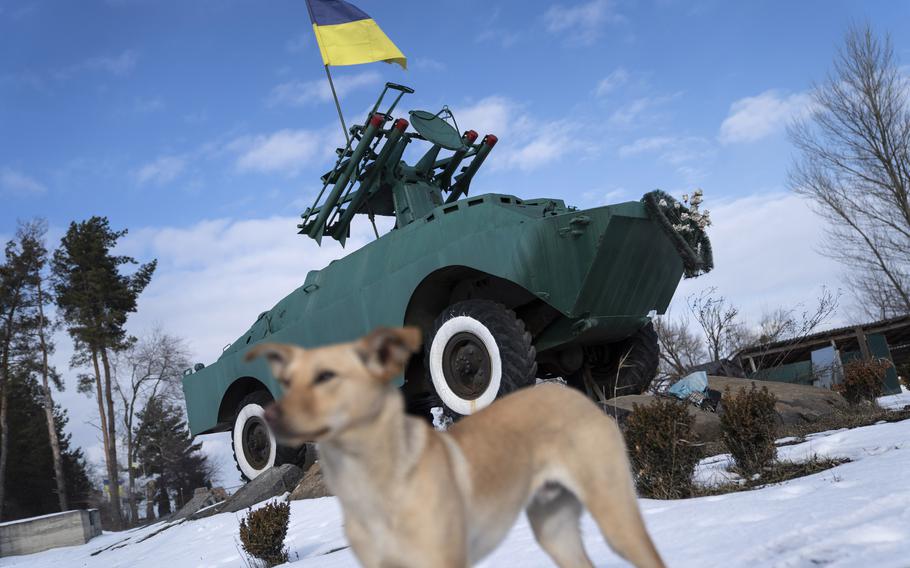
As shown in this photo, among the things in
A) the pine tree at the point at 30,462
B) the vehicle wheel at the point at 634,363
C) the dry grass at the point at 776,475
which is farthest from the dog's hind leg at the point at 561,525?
the pine tree at the point at 30,462

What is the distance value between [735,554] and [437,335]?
4.28m

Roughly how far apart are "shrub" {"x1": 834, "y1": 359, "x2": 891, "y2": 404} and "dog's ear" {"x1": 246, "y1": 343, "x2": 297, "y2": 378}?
10.9 m

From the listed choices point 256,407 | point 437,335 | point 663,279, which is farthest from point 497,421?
point 256,407

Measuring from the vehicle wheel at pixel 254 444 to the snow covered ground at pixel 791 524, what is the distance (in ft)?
9.21

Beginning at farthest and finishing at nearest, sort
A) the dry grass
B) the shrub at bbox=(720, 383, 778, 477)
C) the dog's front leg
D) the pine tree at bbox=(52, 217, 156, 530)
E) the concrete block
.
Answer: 1. the pine tree at bbox=(52, 217, 156, 530)
2. the concrete block
3. the shrub at bbox=(720, 383, 778, 477)
4. the dry grass
5. the dog's front leg

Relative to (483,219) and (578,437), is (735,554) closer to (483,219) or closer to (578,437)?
(578,437)

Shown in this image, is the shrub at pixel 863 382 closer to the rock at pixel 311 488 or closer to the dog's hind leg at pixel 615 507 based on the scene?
the rock at pixel 311 488

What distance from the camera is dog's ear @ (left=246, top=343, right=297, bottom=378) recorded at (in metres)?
1.65

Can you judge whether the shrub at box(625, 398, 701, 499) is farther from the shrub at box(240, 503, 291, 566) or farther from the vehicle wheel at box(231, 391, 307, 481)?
the vehicle wheel at box(231, 391, 307, 481)

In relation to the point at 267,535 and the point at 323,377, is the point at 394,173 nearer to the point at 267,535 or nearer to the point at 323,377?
the point at 267,535

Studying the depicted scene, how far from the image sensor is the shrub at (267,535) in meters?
6.33

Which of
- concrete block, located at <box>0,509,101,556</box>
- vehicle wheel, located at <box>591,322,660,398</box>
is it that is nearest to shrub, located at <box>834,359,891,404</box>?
vehicle wheel, located at <box>591,322,660,398</box>

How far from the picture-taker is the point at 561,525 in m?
2.25

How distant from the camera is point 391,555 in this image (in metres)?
1.66
